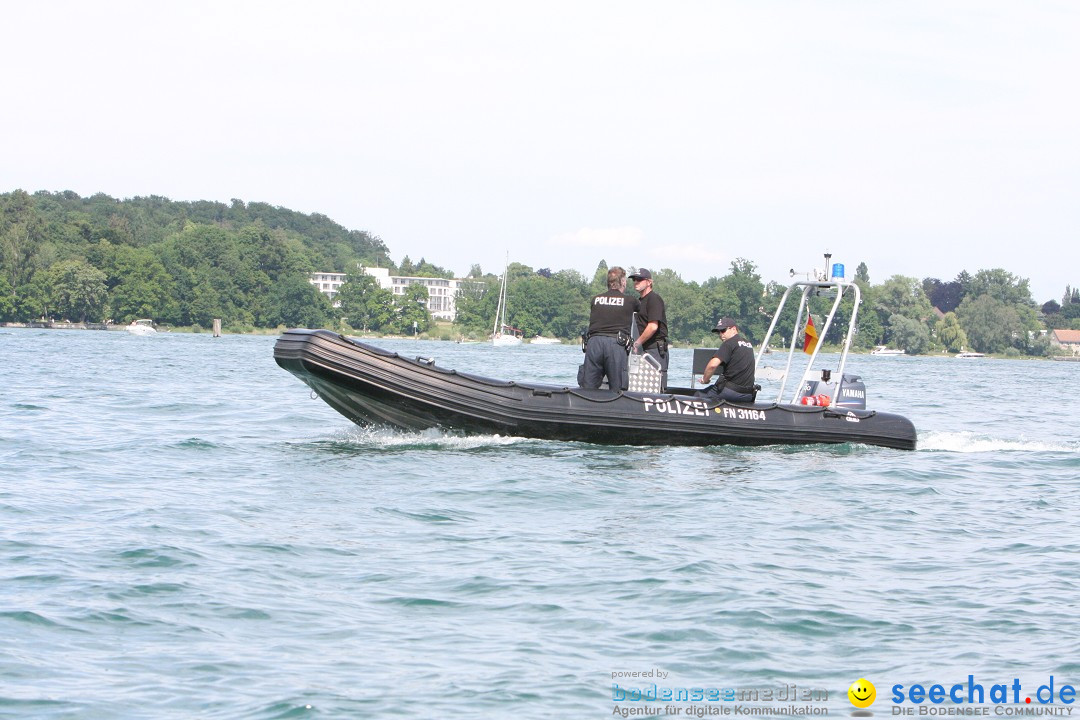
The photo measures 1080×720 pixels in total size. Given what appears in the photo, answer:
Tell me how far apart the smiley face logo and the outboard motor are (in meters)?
8.13

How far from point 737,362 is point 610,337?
1379 mm

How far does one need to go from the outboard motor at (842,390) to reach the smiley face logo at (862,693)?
813 cm

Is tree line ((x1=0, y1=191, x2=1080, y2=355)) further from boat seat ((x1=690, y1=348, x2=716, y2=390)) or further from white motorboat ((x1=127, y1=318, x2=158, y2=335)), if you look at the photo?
boat seat ((x1=690, y1=348, x2=716, y2=390))

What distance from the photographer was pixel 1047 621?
6.53 metres

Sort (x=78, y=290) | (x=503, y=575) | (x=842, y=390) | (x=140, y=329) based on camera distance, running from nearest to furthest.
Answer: (x=503, y=575), (x=842, y=390), (x=140, y=329), (x=78, y=290)

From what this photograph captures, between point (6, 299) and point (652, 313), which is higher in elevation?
point (652, 313)

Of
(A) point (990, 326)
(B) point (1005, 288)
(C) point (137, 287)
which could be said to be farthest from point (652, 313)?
(B) point (1005, 288)

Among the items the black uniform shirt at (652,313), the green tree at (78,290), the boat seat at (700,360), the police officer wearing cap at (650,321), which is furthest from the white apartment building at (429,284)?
the black uniform shirt at (652,313)

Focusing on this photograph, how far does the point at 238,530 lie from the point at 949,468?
24.5ft

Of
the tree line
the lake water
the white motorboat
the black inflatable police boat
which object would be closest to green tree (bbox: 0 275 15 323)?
the tree line

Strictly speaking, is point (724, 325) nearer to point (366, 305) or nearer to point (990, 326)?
point (366, 305)

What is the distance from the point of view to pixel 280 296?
104750mm

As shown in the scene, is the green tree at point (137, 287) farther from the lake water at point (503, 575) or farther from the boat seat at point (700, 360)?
the boat seat at point (700, 360)

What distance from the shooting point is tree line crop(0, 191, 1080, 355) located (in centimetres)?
8981
